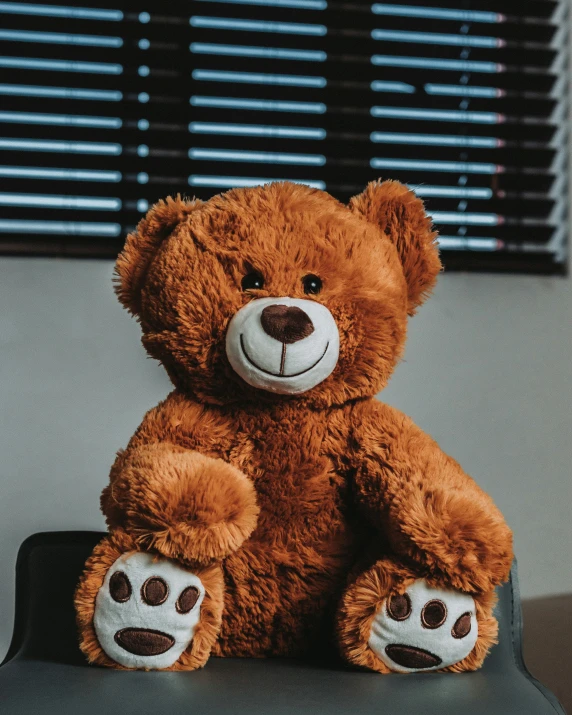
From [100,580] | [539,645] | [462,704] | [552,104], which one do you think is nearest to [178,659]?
[100,580]

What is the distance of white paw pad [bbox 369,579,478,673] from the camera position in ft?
2.13

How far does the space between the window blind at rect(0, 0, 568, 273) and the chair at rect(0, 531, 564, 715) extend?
0.82 meters

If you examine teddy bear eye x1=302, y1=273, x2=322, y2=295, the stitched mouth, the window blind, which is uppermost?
the window blind

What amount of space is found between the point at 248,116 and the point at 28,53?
0.39 metres

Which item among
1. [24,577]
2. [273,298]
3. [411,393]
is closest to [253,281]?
[273,298]

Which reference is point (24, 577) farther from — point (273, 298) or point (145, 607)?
point (273, 298)

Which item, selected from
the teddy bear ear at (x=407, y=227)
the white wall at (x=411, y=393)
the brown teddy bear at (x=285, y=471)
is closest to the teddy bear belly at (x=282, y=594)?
the brown teddy bear at (x=285, y=471)

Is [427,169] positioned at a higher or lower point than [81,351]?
higher

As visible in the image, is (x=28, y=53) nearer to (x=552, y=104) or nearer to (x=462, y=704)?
(x=552, y=104)

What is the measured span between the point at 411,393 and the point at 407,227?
635 millimetres

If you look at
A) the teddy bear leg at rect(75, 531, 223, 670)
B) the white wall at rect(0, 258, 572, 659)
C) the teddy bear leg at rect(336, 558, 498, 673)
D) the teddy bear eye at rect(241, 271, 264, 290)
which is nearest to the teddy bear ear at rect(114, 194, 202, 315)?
the teddy bear eye at rect(241, 271, 264, 290)

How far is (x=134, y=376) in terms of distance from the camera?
4.37ft

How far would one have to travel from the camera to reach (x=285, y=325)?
25.9 inches

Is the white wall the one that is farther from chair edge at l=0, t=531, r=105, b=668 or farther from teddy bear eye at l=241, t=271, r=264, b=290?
teddy bear eye at l=241, t=271, r=264, b=290
